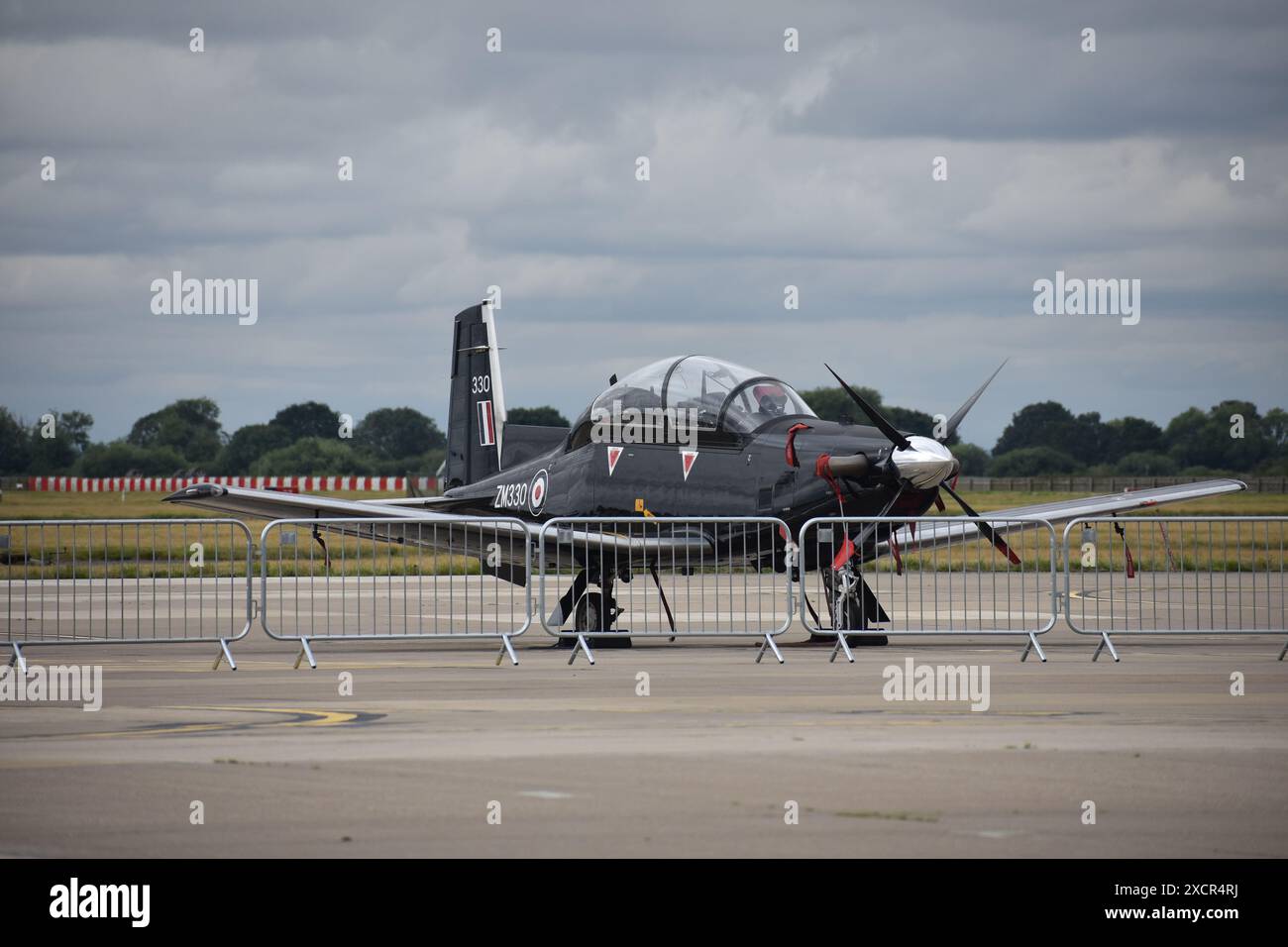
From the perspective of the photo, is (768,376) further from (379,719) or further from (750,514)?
(379,719)

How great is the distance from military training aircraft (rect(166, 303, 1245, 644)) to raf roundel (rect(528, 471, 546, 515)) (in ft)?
0.13

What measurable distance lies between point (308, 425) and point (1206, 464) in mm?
72923

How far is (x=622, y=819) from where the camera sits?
5.88 metres

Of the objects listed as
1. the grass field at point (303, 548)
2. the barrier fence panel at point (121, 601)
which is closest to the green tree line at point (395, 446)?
the grass field at point (303, 548)

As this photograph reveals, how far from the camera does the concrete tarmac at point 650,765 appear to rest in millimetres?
5590

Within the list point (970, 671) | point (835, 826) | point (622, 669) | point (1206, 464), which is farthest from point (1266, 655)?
point (1206, 464)

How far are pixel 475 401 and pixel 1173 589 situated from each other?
11.2 m

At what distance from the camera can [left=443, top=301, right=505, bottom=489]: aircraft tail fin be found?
20.8m

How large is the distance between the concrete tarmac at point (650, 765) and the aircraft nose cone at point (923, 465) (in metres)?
2.06

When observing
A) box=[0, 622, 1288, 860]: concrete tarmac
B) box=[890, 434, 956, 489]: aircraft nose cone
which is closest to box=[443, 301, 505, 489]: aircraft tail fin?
box=[890, 434, 956, 489]: aircraft nose cone

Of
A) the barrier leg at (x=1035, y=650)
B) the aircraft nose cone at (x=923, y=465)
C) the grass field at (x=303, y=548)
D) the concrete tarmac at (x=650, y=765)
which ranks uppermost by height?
the aircraft nose cone at (x=923, y=465)

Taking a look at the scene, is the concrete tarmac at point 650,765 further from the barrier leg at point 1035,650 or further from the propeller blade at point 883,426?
the propeller blade at point 883,426

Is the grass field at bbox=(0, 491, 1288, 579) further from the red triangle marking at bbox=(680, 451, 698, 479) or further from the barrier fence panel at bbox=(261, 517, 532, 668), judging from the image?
the red triangle marking at bbox=(680, 451, 698, 479)

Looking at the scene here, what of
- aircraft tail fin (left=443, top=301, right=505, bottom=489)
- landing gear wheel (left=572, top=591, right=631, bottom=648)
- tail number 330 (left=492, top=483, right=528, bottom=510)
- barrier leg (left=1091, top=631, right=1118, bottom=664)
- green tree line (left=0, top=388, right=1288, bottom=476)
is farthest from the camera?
green tree line (left=0, top=388, right=1288, bottom=476)
